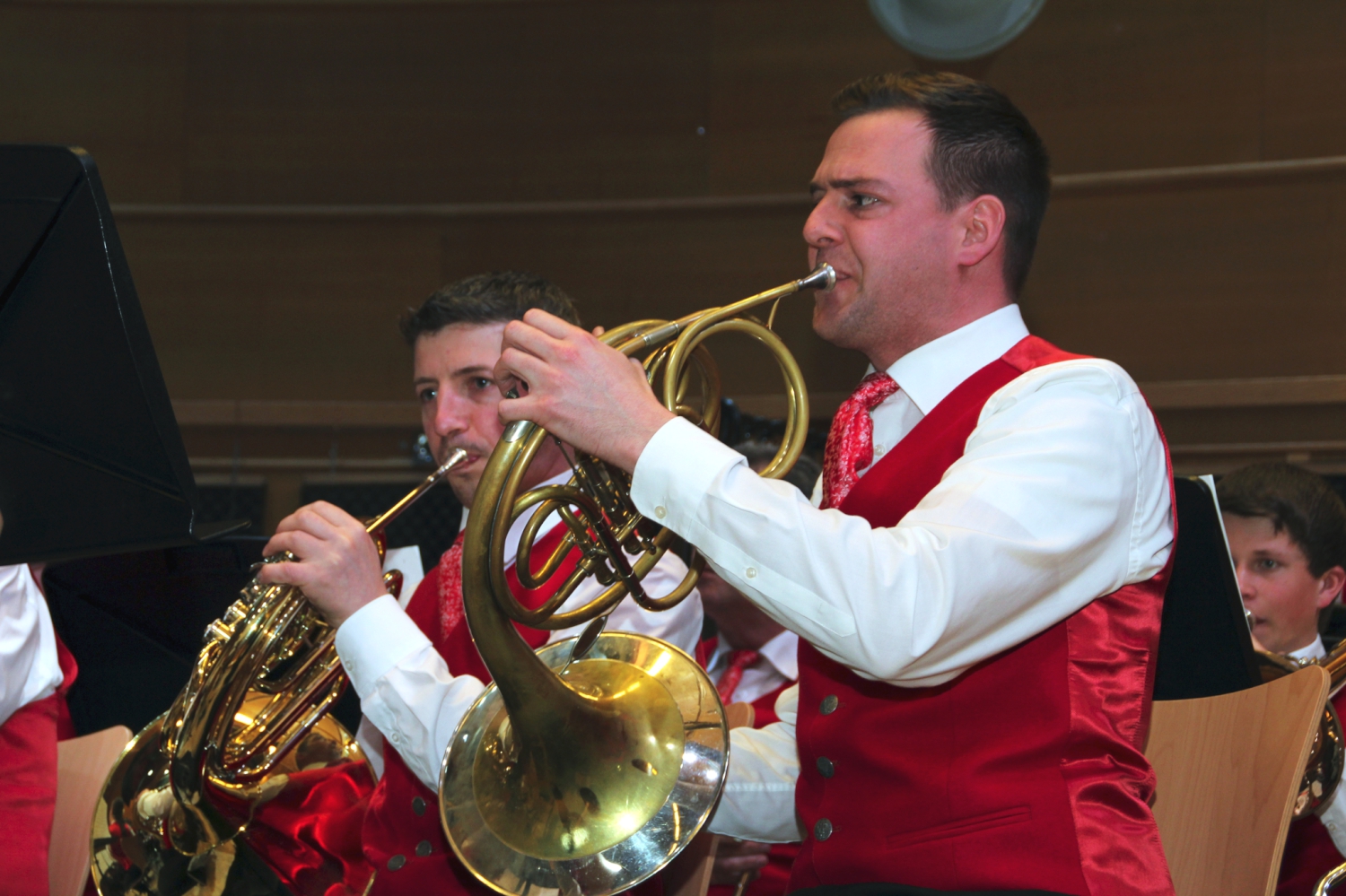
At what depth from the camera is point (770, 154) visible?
4.94 m

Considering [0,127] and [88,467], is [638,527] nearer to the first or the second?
[88,467]

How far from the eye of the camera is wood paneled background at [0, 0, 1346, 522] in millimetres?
4727

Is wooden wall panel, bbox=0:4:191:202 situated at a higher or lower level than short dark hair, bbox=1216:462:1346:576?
higher

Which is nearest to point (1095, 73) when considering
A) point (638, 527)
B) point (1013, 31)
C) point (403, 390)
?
point (1013, 31)

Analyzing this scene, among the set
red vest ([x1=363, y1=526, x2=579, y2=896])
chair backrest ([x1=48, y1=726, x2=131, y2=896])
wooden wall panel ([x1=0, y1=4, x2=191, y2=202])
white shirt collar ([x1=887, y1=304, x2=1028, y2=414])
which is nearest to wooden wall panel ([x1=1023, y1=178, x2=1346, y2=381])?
white shirt collar ([x1=887, y1=304, x2=1028, y2=414])

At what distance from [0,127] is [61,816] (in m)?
3.74

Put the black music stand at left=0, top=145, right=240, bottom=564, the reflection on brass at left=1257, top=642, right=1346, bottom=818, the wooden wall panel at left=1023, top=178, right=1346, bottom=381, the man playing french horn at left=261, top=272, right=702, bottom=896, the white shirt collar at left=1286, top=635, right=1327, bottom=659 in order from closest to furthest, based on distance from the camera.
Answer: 1. the black music stand at left=0, top=145, right=240, bottom=564
2. the man playing french horn at left=261, top=272, right=702, bottom=896
3. the reflection on brass at left=1257, top=642, right=1346, bottom=818
4. the white shirt collar at left=1286, top=635, right=1327, bottom=659
5. the wooden wall panel at left=1023, top=178, right=1346, bottom=381

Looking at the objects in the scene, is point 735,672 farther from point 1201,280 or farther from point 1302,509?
point 1201,280

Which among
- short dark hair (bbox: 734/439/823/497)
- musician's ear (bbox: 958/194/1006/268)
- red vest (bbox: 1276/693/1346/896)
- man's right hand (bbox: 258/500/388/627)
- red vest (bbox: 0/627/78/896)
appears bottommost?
red vest (bbox: 1276/693/1346/896)

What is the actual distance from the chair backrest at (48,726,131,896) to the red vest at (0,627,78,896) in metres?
0.04

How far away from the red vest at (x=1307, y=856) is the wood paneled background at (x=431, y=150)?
235cm

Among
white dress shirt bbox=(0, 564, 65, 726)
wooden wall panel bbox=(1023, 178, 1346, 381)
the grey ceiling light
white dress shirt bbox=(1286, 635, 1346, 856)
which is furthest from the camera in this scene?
wooden wall panel bbox=(1023, 178, 1346, 381)

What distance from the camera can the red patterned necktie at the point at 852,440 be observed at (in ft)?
5.73

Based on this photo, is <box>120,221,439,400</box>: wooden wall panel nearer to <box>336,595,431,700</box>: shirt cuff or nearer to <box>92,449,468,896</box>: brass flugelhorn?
<box>92,449,468,896</box>: brass flugelhorn
